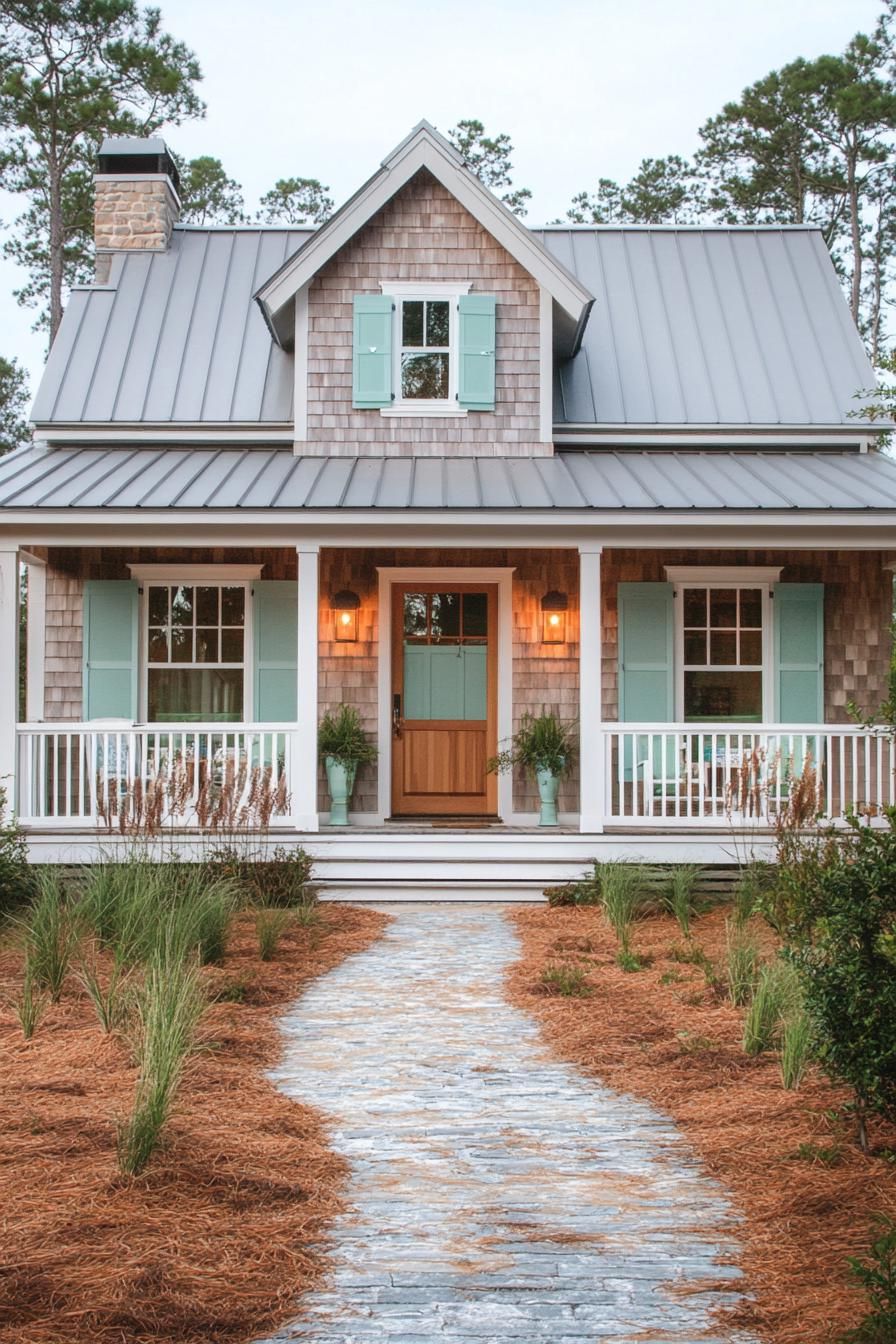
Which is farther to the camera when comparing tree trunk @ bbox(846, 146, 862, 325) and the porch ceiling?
tree trunk @ bbox(846, 146, 862, 325)

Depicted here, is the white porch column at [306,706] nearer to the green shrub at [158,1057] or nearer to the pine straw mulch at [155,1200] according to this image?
the pine straw mulch at [155,1200]

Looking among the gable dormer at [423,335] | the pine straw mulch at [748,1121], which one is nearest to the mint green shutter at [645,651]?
the gable dormer at [423,335]

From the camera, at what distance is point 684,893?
9.33 metres

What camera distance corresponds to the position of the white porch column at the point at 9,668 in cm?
1052

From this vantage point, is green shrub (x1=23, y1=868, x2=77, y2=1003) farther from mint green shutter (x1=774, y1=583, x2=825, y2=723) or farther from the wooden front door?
mint green shutter (x1=774, y1=583, x2=825, y2=723)

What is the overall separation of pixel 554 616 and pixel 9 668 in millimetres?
4785

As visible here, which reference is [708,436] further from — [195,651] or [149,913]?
[149,913]

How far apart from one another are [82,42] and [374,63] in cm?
1185

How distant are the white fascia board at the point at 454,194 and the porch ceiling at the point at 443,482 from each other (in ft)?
4.98

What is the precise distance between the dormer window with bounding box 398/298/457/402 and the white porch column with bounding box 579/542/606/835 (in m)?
2.69

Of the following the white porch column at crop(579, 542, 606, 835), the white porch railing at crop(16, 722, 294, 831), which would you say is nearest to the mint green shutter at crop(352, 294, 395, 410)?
the white porch column at crop(579, 542, 606, 835)

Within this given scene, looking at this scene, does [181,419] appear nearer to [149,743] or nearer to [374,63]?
[149,743]

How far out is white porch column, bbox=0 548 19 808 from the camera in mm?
10523

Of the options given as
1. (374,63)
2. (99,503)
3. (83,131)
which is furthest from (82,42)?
(99,503)
